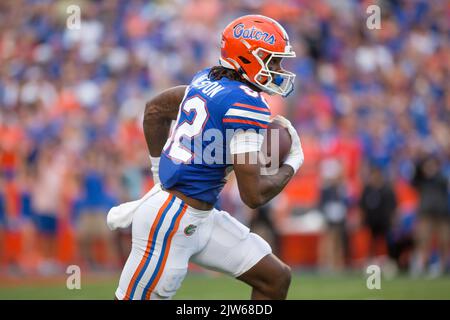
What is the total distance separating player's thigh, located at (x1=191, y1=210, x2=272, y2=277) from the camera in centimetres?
466

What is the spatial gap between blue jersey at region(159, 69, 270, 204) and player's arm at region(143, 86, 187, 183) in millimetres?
284

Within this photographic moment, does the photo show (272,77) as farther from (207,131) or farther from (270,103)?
(270,103)

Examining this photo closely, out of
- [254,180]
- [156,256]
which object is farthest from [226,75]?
[156,256]

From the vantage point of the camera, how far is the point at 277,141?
4680 millimetres

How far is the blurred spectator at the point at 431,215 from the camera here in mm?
10375

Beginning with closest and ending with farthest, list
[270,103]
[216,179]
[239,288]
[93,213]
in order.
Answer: [216,179] → [239,288] → [93,213] → [270,103]

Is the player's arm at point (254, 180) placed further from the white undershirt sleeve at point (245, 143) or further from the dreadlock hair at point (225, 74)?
the dreadlock hair at point (225, 74)

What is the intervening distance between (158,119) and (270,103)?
680cm

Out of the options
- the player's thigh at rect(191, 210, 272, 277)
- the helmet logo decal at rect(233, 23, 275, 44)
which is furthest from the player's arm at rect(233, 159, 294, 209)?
the helmet logo decal at rect(233, 23, 275, 44)

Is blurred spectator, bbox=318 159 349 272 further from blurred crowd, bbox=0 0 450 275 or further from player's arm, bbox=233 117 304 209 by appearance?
player's arm, bbox=233 117 304 209

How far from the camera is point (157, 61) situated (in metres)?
13.0

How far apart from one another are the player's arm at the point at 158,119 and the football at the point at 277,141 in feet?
2.00

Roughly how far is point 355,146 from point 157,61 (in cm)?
367

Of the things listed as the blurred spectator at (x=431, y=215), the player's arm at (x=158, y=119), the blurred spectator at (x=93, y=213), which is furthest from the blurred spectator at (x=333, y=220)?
the player's arm at (x=158, y=119)
